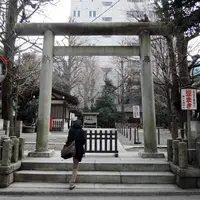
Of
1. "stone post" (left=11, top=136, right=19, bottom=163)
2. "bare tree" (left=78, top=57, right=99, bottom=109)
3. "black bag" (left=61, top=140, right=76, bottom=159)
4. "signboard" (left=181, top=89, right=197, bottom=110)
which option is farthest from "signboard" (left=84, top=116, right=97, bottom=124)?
"black bag" (left=61, top=140, right=76, bottom=159)

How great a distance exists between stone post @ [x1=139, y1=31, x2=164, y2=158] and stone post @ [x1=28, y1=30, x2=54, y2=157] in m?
3.77

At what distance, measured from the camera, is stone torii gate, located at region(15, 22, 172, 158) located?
8352 mm

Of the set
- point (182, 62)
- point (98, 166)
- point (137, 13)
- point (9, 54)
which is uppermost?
point (137, 13)

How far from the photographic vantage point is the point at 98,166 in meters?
7.06

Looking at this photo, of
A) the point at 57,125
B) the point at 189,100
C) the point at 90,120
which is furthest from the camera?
the point at 90,120

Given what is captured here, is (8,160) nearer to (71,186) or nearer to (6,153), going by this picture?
(6,153)

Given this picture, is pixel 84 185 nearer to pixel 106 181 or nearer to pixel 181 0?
pixel 106 181

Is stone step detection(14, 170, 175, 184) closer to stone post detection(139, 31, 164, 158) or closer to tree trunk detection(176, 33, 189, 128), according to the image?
stone post detection(139, 31, 164, 158)

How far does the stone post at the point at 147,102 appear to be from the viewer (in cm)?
827

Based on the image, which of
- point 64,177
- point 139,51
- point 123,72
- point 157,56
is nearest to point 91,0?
point 123,72

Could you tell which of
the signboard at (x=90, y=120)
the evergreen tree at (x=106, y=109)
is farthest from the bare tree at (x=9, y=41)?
the evergreen tree at (x=106, y=109)

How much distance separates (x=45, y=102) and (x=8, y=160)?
2875 millimetres

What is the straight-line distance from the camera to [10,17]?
13969mm

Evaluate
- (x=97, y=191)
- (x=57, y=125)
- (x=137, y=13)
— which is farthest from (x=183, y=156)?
(x=57, y=125)
